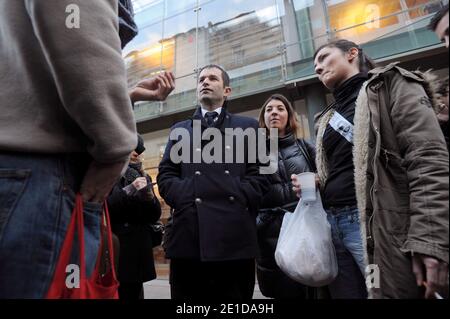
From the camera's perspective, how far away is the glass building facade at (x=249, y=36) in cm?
721

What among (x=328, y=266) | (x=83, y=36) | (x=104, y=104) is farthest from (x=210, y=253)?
(x=83, y=36)

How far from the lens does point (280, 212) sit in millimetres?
2438

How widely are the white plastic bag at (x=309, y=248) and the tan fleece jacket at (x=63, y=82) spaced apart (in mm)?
1032

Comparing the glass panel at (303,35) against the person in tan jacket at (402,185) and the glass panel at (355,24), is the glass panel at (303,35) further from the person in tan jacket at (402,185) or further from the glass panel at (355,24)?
the person in tan jacket at (402,185)

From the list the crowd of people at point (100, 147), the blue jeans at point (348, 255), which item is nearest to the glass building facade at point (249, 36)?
the blue jeans at point (348, 255)

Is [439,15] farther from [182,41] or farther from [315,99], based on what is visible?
[182,41]

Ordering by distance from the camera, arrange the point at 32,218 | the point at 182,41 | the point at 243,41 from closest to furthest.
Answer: the point at 32,218 → the point at 243,41 → the point at 182,41

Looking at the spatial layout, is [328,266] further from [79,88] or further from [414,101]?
[79,88]

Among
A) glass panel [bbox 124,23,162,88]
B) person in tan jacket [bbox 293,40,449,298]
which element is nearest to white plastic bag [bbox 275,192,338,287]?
person in tan jacket [bbox 293,40,449,298]

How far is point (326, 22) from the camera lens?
24.7 ft

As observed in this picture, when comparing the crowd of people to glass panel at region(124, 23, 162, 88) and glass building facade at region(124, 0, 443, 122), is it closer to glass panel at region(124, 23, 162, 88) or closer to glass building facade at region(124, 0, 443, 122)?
glass building facade at region(124, 0, 443, 122)

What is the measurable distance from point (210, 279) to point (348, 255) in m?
0.81

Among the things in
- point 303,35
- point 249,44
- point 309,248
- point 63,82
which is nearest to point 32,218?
point 63,82

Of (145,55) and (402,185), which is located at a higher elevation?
(145,55)
